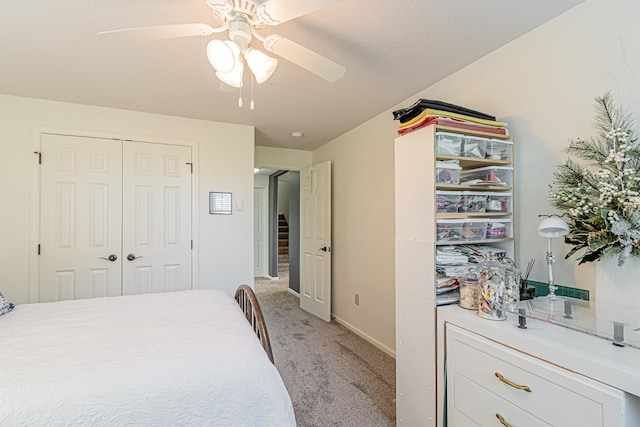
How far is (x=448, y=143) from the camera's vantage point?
1.66m

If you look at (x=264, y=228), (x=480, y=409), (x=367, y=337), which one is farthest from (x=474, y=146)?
(x=264, y=228)

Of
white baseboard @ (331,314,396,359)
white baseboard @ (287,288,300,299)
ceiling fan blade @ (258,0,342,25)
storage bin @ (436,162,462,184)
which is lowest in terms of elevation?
white baseboard @ (287,288,300,299)

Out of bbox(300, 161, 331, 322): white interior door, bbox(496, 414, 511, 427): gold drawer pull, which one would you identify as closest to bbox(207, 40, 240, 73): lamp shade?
bbox(496, 414, 511, 427): gold drawer pull

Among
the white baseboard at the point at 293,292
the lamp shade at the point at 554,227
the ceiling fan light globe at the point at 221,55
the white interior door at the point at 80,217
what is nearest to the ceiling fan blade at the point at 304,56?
the ceiling fan light globe at the point at 221,55

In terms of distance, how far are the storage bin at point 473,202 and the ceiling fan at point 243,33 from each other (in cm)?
97

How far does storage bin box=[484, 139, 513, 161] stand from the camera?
1789mm

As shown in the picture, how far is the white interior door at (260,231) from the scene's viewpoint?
6.83 m

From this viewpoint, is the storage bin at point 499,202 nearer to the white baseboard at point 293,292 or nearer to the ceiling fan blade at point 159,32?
the ceiling fan blade at point 159,32

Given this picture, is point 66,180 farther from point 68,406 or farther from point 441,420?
point 441,420

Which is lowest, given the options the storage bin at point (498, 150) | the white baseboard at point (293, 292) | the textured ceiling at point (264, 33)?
the white baseboard at point (293, 292)

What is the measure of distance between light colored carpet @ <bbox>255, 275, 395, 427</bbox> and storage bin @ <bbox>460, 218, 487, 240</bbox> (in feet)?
4.29

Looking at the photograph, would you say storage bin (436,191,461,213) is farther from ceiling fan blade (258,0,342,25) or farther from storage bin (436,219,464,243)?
ceiling fan blade (258,0,342,25)

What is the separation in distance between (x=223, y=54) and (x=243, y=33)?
17 cm

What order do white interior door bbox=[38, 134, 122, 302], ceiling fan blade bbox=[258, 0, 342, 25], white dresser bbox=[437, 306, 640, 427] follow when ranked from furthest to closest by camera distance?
white interior door bbox=[38, 134, 122, 302] < ceiling fan blade bbox=[258, 0, 342, 25] < white dresser bbox=[437, 306, 640, 427]
